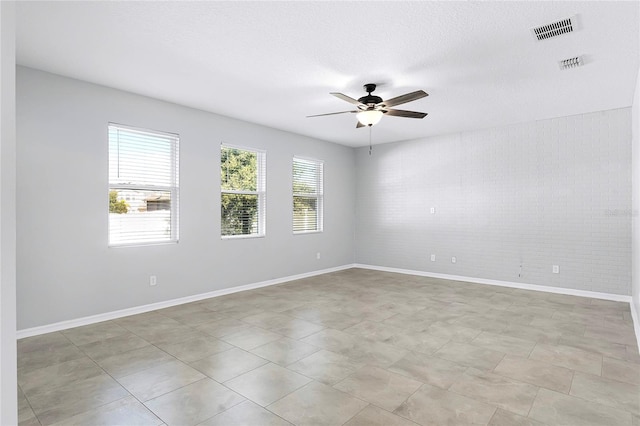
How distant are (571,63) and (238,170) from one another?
4320 millimetres

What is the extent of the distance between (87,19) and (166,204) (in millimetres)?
2419

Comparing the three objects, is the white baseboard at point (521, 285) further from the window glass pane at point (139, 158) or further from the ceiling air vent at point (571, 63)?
the window glass pane at point (139, 158)

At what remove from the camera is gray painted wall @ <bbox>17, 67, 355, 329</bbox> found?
3.51 metres

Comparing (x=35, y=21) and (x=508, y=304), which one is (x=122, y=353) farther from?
(x=508, y=304)

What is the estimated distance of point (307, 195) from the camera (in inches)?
267

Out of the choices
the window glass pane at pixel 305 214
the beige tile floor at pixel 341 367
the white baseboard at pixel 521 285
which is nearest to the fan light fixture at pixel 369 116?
the beige tile floor at pixel 341 367

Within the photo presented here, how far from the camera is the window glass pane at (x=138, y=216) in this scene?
4.15 m

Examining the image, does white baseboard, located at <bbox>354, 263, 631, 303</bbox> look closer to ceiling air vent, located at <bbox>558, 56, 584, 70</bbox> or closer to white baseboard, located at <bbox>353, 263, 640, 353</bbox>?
white baseboard, located at <bbox>353, 263, 640, 353</bbox>

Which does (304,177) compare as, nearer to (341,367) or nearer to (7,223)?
(341,367)

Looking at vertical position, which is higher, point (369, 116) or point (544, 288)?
point (369, 116)

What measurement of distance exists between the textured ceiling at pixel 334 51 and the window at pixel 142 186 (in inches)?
22.9

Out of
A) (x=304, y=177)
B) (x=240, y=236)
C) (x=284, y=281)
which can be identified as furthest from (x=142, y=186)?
(x=304, y=177)

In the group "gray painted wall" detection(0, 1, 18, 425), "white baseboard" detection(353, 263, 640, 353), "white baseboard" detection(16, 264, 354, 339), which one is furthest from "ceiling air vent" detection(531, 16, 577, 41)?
"white baseboard" detection(16, 264, 354, 339)

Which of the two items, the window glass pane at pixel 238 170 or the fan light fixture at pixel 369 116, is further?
the window glass pane at pixel 238 170
